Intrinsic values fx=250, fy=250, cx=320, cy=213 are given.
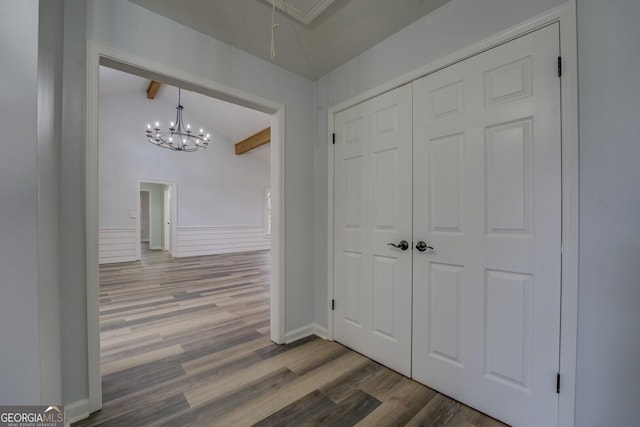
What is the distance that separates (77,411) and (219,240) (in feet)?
21.7

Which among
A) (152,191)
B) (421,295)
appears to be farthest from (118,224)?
(421,295)

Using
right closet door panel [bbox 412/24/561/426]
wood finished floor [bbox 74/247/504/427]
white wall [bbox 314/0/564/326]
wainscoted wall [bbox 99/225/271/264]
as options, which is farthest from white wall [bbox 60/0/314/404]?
wainscoted wall [bbox 99/225/271/264]

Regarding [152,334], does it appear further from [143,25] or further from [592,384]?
[592,384]

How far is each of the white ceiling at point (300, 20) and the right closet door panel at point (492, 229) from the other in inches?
21.4

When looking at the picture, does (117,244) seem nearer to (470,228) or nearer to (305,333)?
(305,333)

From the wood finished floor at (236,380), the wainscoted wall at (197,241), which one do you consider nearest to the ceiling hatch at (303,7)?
the wood finished floor at (236,380)

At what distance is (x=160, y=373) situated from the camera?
1.90m

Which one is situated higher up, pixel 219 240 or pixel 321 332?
pixel 219 240

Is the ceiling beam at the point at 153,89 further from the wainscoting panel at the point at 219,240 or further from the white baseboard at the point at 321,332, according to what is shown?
the white baseboard at the point at 321,332

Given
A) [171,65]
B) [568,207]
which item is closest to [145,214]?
[171,65]

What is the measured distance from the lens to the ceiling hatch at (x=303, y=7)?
5.42 ft

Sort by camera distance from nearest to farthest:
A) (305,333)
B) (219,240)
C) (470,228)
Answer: (470,228) < (305,333) < (219,240)

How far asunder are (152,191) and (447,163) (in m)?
11.2

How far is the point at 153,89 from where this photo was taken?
6.09 meters
